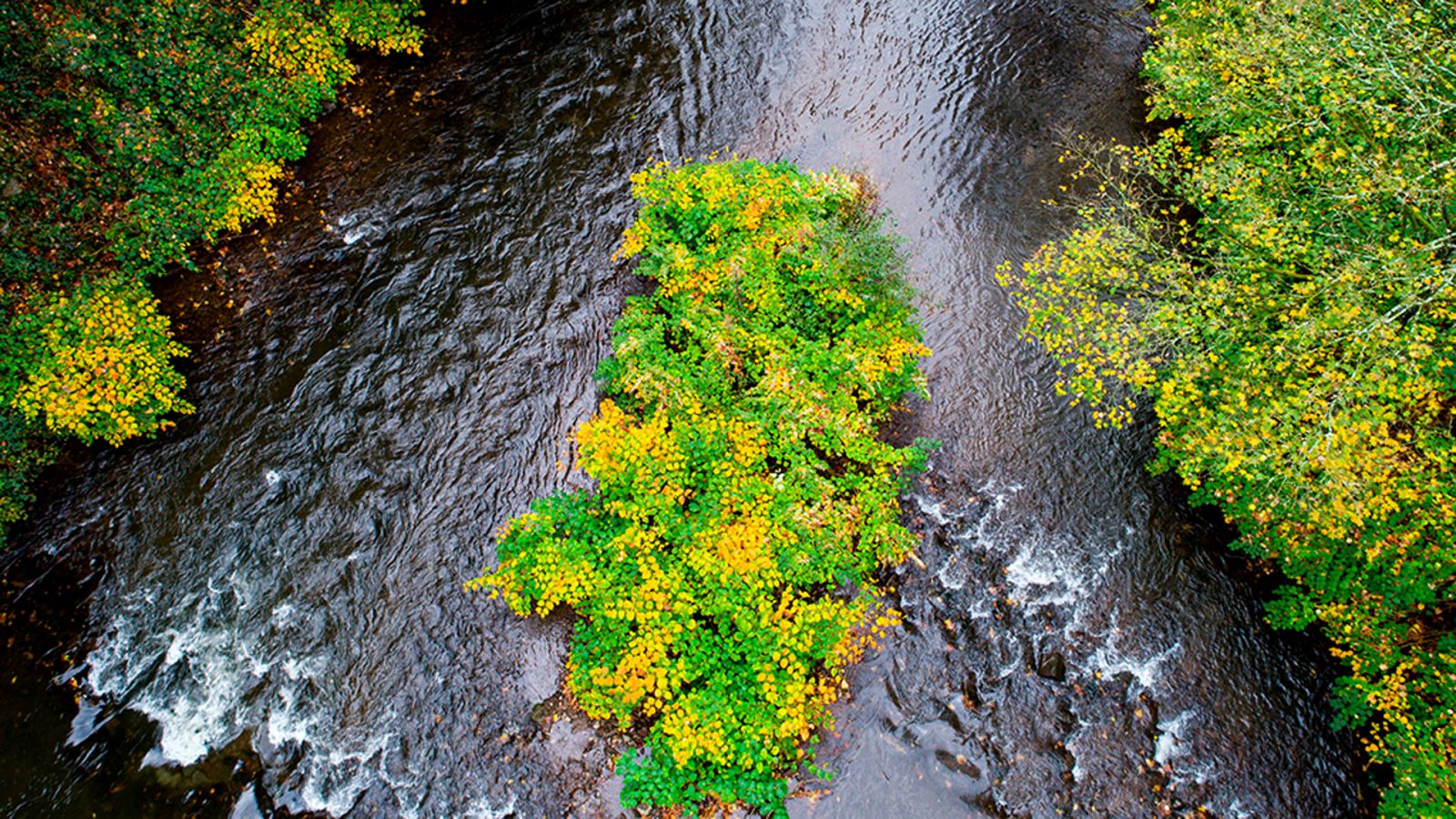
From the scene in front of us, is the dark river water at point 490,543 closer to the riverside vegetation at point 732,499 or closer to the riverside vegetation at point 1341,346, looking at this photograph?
the riverside vegetation at point 732,499

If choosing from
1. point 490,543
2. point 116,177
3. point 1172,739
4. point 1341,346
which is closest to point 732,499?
point 490,543

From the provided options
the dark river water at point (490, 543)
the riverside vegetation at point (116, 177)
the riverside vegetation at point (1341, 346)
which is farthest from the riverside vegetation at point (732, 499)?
the riverside vegetation at point (116, 177)

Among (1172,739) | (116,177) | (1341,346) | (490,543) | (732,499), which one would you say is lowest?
(1172,739)

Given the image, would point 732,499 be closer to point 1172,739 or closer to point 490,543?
point 490,543

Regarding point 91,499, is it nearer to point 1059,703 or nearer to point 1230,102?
point 1059,703

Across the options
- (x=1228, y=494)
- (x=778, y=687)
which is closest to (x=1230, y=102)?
(x=1228, y=494)

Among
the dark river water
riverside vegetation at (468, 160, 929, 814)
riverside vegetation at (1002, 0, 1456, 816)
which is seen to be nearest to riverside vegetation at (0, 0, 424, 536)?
the dark river water

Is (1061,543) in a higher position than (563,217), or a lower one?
lower
